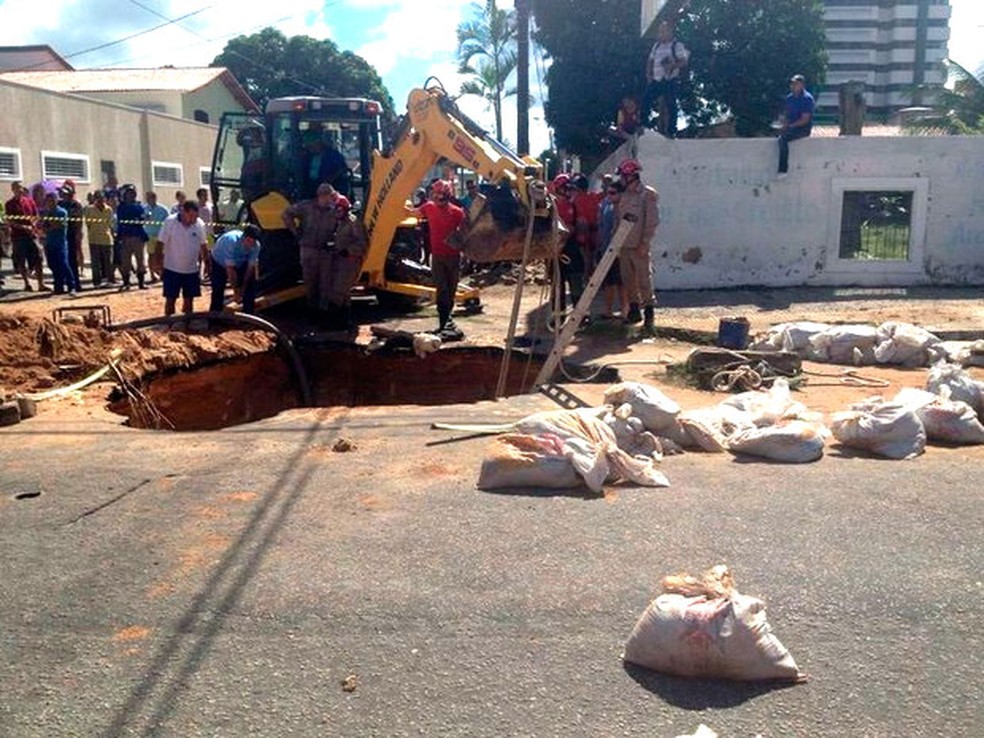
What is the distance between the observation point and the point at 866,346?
10.3 metres

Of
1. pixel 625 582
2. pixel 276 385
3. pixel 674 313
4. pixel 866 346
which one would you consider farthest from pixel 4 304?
pixel 625 582

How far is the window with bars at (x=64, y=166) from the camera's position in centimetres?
2517

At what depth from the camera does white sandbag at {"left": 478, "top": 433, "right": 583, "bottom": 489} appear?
578cm

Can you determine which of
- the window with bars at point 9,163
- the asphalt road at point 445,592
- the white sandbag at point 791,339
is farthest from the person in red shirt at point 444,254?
the window with bars at point 9,163

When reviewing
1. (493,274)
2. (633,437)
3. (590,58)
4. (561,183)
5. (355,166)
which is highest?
(590,58)

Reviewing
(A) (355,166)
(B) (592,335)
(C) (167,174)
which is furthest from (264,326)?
(C) (167,174)

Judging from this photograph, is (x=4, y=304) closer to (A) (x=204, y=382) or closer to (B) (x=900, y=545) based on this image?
(A) (x=204, y=382)

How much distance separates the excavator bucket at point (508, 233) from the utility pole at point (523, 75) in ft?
42.5

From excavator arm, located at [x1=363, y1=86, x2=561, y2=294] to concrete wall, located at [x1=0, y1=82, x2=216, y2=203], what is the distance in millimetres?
14787

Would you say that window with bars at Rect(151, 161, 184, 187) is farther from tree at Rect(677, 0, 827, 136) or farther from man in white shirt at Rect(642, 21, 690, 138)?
man in white shirt at Rect(642, 21, 690, 138)

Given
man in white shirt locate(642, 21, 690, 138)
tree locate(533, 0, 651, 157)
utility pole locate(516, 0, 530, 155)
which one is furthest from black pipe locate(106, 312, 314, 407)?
tree locate(533, 0, 651, 157)

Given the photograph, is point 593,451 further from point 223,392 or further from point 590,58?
point 590,58

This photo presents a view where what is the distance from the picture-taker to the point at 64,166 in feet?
85.6

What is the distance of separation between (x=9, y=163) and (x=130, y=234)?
8013 millimetres
